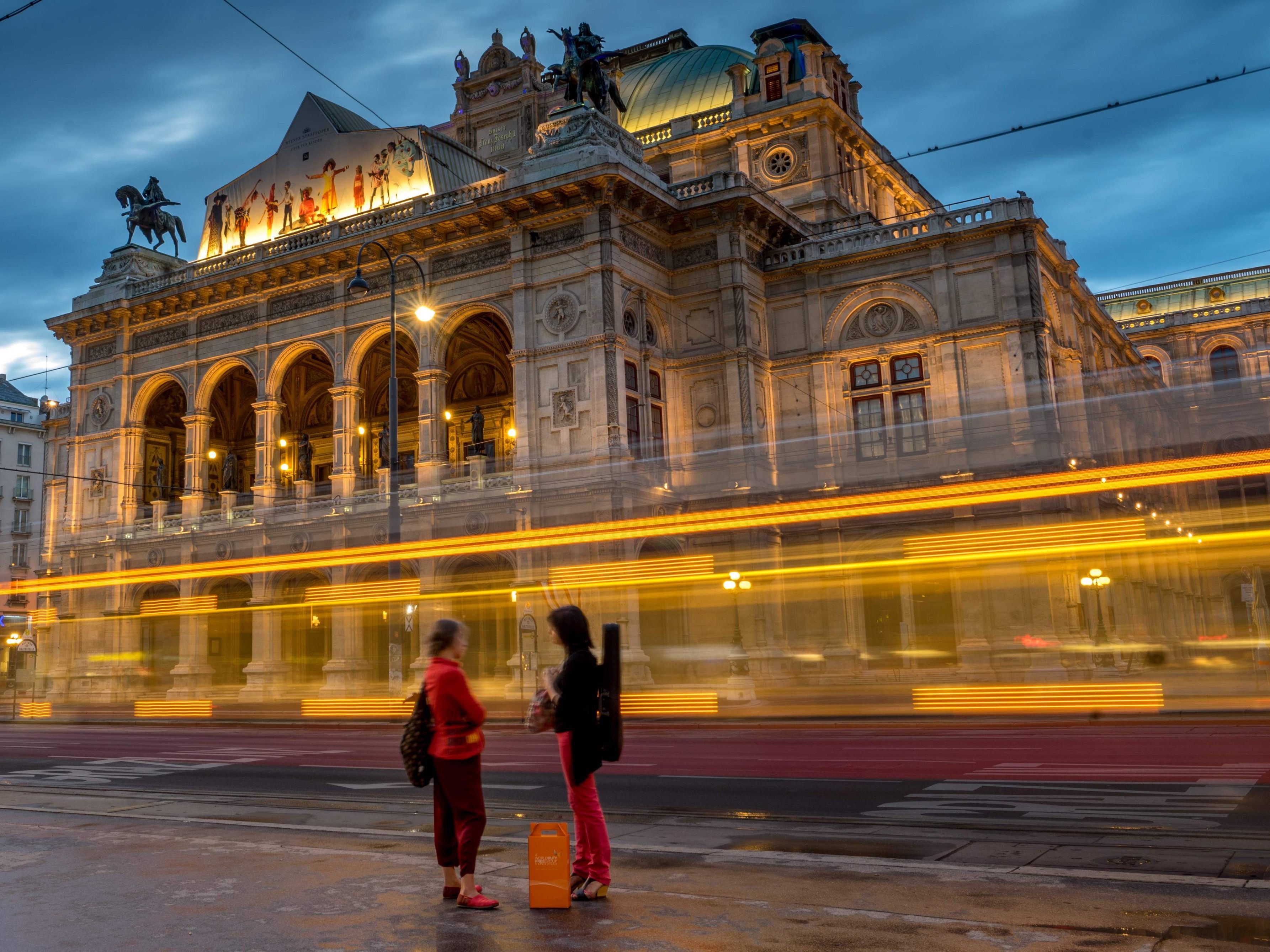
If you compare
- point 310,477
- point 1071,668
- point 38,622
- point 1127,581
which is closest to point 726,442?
point 1071,668

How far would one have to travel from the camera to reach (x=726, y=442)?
36281 millimetres

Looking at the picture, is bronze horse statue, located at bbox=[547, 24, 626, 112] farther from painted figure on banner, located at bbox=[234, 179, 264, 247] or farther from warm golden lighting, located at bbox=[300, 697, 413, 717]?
warm golden lighting, located at bbox=[300, 697, 413, 717]

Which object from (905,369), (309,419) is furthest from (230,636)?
(905,369)

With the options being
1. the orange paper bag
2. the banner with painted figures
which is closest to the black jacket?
the orange paper bag

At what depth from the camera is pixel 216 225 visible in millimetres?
45656

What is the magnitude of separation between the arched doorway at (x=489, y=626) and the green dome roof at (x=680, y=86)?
25716 mm

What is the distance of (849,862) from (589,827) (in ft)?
6.52

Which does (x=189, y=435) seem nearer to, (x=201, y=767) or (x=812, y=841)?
(x=201, y=767)

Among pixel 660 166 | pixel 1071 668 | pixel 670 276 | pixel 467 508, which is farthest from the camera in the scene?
pixel 660 166

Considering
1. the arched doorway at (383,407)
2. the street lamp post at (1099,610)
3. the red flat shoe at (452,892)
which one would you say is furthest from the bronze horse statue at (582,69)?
the red flat shoe at (452,892)

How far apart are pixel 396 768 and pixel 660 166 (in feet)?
124

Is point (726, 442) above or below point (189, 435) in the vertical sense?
below

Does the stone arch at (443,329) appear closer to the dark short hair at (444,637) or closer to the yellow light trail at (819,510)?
the yellow light trail at (819,510)

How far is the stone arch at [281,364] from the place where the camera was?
137 ft
